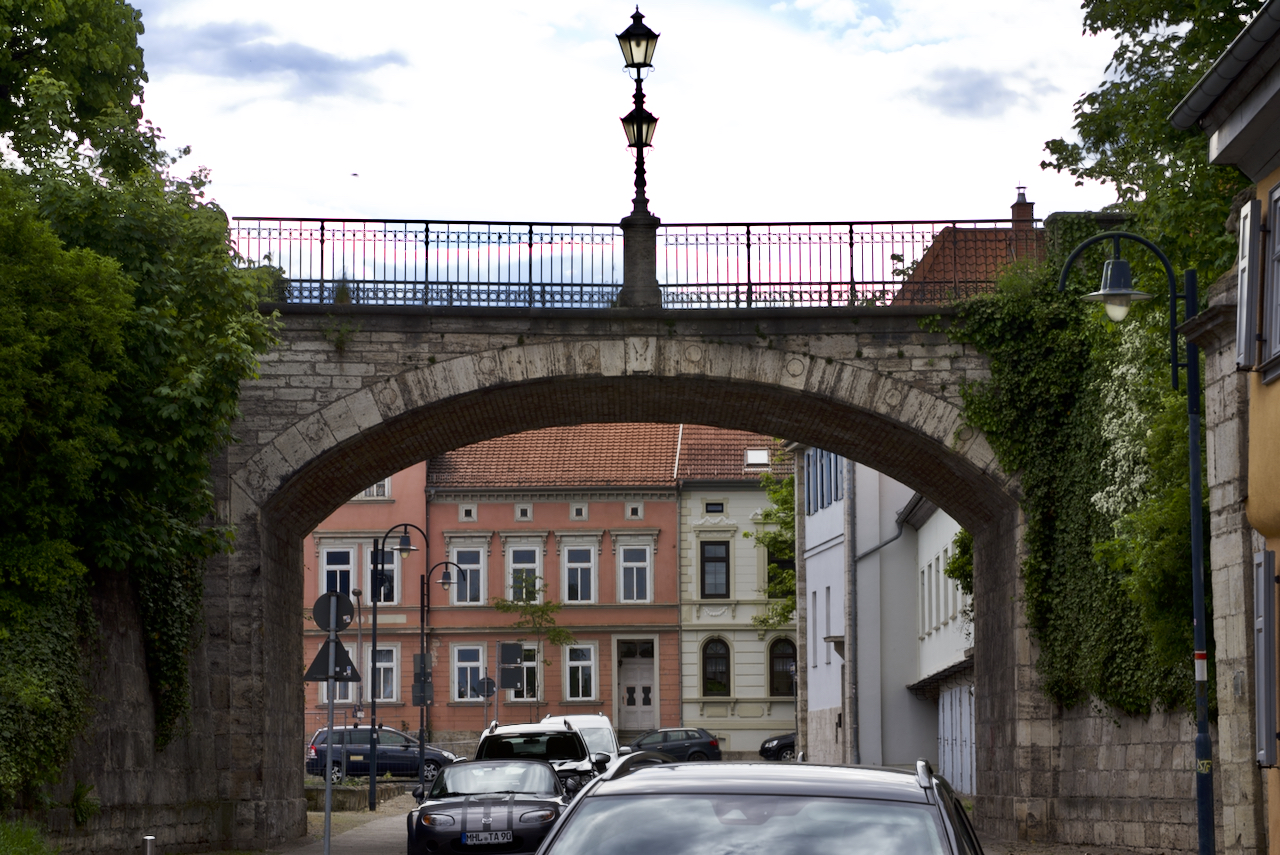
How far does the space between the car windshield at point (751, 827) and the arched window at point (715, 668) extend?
2224 inches

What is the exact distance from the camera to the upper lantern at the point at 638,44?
22.4 meters

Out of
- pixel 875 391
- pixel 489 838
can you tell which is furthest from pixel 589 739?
pixel 489 838

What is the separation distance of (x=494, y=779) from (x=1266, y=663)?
25.6ft

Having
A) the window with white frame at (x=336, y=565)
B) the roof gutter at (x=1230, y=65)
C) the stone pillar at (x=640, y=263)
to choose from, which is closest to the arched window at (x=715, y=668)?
the window with white frame at (x=336, y=565)

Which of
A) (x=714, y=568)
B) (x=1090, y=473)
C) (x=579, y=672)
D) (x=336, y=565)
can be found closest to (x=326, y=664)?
(x=1090, y=473)

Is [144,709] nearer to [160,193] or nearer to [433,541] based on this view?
[160,193]

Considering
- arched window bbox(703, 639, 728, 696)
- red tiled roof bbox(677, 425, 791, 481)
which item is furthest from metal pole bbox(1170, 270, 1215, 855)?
red tiled roof bbox(677, 425, 791, 481)

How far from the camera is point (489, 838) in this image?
51.8 feet

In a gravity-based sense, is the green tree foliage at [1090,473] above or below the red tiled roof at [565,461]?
below

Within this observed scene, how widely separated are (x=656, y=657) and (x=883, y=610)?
20031 millimetres

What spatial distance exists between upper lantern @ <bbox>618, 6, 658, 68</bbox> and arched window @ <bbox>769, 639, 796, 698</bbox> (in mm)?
41025

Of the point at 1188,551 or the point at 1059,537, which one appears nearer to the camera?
the point at 1188,551

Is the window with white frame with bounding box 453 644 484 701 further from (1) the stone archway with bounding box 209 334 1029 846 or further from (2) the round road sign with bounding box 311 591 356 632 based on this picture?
(2) the round road sign with bounding box 311 591 356 632

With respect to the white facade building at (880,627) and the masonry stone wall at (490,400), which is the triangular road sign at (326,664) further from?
the white facade building at (880,627)
